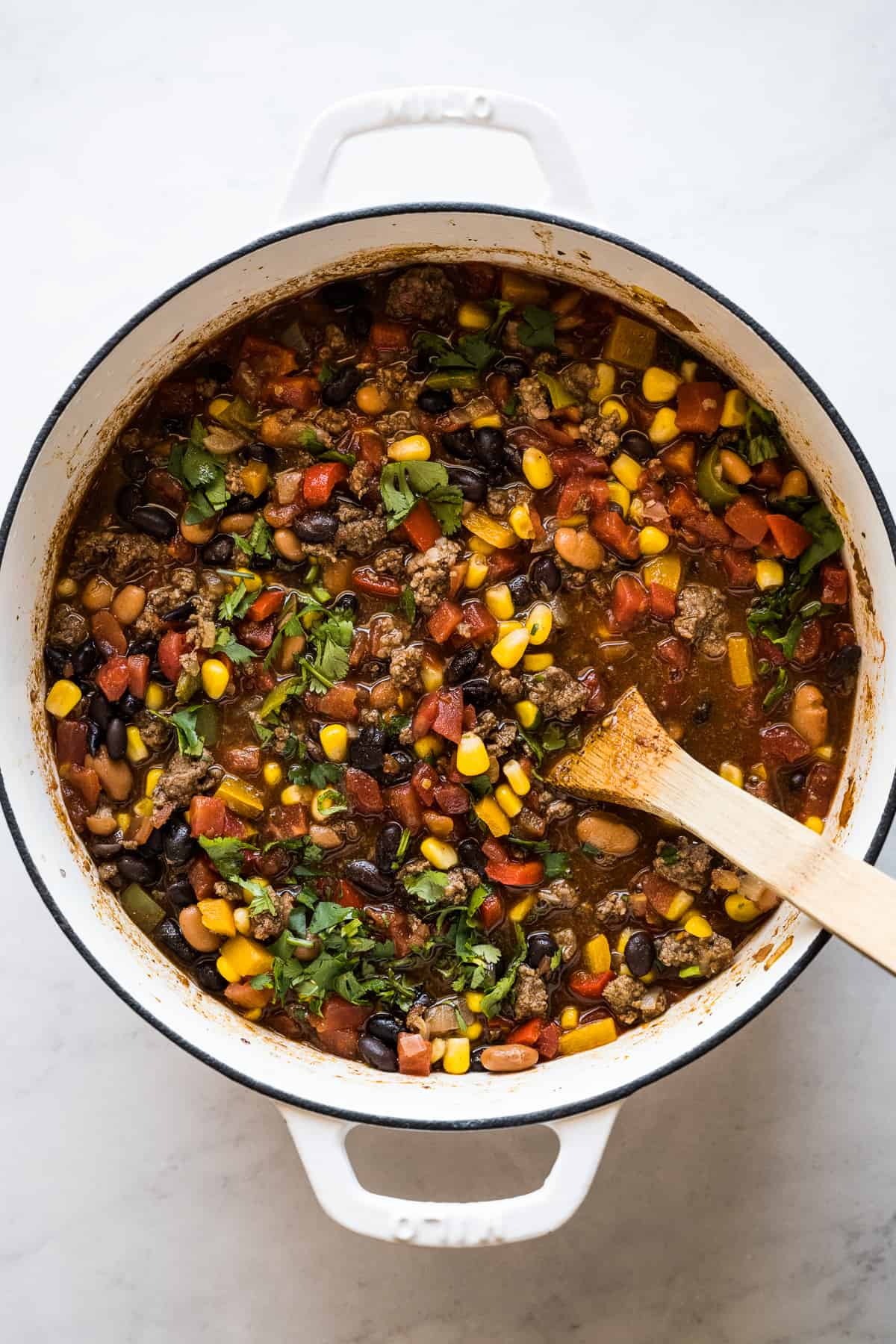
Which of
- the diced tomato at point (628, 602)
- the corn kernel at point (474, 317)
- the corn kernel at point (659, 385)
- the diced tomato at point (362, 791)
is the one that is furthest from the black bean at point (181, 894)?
the corn kernel at point (659, 385)

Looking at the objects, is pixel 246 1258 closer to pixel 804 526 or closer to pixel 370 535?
pixel 370 535

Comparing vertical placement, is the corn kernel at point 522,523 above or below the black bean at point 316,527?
above

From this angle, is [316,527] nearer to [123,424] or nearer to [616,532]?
[123,424]

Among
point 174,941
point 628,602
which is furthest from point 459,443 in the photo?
point 174,941

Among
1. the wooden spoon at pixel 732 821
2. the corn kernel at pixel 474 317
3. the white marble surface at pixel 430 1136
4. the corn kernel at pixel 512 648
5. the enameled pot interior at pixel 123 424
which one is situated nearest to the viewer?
the wooden spoon at pixel 732 821

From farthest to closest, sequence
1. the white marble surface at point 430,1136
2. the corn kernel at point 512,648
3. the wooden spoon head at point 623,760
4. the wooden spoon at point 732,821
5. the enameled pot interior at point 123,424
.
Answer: the white marble surface at point 430,1136, the corn kernel at point 512,648, the wooden spoon head at point 623,760, the enameled pot interior at point 123,424, the wooden spoon at point 732,821

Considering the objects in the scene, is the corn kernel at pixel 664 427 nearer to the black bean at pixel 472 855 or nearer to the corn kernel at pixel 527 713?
the corn kernel at pixel 527 713

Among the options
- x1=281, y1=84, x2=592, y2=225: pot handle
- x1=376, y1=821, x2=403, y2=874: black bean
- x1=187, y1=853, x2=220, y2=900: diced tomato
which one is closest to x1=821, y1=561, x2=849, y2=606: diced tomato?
x1=281, y1=84, x2=592, y2=225: pot handle
